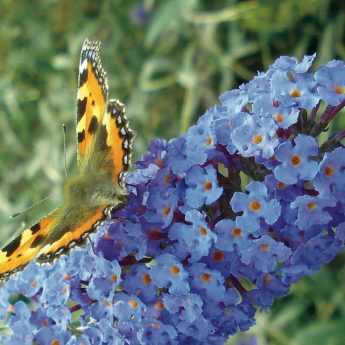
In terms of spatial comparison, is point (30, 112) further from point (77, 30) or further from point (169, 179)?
point (169, 179)

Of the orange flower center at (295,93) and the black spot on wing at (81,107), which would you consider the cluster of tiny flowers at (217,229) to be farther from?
the black spot on wing at (81,107)

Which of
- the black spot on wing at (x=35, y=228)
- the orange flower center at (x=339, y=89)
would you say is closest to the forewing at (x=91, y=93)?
the black spot on wing at (x=35, y=228)

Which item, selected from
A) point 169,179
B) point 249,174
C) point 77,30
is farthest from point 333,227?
point 77,30

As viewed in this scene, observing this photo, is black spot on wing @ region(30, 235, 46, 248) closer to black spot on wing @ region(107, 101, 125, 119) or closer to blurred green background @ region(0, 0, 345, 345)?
black spot on wing @ region(107, 101, 125, 119)

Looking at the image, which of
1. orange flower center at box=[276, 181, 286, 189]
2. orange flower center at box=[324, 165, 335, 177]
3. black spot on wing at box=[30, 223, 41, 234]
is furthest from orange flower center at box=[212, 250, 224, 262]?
black spot on wing at box=[30, 223, 41, 234]

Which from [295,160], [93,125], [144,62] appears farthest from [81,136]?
[144,62]

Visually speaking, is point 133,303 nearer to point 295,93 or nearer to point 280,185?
point 280,185
